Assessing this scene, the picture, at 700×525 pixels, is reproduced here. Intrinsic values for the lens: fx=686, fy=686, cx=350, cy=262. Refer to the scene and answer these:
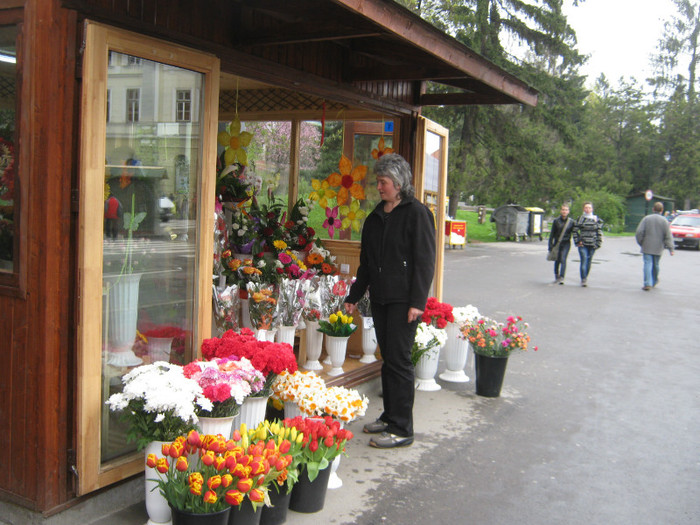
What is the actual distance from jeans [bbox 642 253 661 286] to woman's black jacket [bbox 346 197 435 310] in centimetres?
1172

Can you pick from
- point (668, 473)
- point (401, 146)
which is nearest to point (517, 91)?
point (401, 146)

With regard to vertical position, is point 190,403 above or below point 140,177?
below

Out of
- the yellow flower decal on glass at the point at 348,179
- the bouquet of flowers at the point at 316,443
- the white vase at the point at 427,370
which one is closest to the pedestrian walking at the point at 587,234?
the yellow flower decal on glass at the point at 348,179

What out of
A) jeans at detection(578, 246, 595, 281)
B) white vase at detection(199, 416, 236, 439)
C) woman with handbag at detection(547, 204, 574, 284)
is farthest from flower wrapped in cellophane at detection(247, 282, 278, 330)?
jeans at detection(578, 246, 595, 281)

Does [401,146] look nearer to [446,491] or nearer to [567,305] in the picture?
[446,491]

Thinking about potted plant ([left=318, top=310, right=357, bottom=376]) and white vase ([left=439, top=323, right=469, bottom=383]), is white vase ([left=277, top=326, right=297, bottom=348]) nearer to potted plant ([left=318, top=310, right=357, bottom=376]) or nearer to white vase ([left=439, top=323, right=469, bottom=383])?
potted plant ([left=318, top=310, right=357, bottom=376])

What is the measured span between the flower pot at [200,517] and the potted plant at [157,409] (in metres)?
0.36

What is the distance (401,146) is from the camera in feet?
22.4

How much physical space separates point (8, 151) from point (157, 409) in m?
1.45

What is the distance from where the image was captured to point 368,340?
6480 millimetres

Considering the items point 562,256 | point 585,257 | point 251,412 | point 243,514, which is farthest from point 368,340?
point 562,256

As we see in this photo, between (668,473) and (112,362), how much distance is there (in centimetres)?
376

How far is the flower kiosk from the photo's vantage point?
325 cm

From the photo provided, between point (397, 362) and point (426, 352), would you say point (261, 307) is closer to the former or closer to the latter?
point (397, 362)
